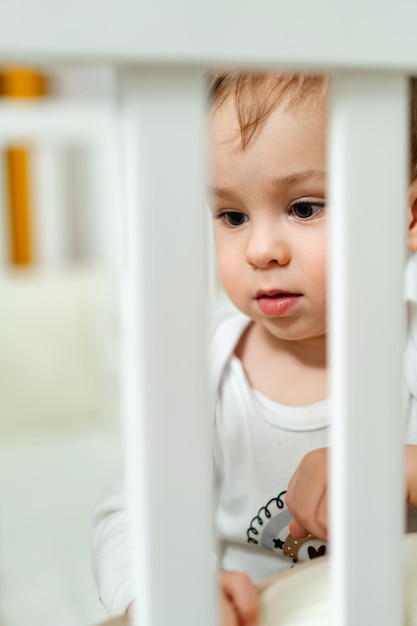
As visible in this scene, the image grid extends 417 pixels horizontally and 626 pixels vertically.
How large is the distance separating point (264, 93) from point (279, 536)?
Answer: 0.29 metres

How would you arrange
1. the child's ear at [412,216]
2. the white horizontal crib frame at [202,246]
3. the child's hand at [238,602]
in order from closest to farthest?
the white horizontal crib frame at [202,246] < the child's hand at [238,602] < the child's ear at [412,216]

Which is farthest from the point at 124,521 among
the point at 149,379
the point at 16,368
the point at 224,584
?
the point at 16,368

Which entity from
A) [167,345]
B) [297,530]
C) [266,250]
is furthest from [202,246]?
[297,530]

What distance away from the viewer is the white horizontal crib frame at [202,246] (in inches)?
12.5

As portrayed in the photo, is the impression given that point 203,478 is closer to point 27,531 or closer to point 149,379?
point 149,379

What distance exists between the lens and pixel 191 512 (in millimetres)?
354

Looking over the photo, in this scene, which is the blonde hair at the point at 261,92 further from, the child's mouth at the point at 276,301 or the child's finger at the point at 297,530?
the child's finger at the point at 297,530

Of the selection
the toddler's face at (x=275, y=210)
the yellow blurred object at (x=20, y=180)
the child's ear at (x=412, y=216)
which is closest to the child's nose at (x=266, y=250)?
the toddler's face at (x=275, y=210)

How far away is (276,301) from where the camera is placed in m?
0.52

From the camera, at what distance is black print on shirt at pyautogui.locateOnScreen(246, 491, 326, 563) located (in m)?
0.52

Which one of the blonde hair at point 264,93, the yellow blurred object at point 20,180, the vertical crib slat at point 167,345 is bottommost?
the vertical crib slat at point 167,345

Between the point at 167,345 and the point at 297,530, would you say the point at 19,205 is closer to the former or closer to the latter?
the point at 297,530

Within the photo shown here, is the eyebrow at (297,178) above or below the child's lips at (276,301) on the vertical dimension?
above

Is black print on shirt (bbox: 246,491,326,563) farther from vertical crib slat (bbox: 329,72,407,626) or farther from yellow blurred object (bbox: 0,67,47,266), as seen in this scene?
yellow blurred object (bbox: 0,67,47,266)
